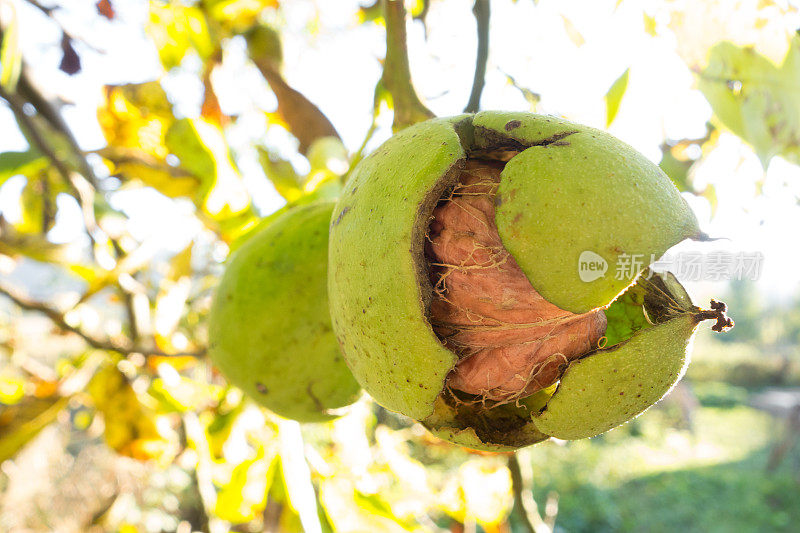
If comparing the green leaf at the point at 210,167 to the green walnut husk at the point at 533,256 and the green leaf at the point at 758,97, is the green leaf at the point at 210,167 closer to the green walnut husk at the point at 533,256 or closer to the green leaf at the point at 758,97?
the green walnut husk at the point at 533,256

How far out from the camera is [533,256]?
0.57 m

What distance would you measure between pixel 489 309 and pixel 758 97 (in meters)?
0.71

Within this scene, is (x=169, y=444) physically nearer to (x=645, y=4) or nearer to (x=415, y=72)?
(x=415, y=72)

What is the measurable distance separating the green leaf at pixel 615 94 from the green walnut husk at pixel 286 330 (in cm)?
64

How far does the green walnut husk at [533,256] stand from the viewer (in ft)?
1.85

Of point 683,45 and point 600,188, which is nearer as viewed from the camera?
point 600,188

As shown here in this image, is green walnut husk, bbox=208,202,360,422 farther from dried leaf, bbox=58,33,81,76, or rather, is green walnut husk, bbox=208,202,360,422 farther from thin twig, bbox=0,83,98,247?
dried leaf, bbox=58,33,81,76

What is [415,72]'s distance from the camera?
110cm

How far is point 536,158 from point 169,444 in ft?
7.02

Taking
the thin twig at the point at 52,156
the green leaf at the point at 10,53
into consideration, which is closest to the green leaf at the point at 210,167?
the thin twig at the point at 52,156

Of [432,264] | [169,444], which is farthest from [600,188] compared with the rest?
[169,444]

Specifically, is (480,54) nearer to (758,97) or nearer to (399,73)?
(399,73)

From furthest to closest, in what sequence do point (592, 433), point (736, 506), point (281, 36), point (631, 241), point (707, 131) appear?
point (736, 506), point (281, 36), point (707, 131), point (592, 433), point (631, 241)

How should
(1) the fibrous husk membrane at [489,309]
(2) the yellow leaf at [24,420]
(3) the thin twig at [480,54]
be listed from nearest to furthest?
(1) the fibrous husk membrane at [489,309]
(3) the thin twig at [480,54]
(2) the yellow leaf at [24,420]
